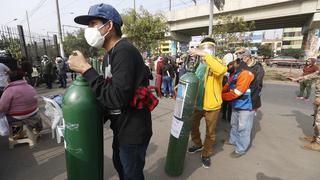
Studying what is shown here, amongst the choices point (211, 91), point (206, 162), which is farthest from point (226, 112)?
point (211, 91)

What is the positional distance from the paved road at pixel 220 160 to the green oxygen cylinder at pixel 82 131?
1.18 meters

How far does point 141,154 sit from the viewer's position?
1875mm

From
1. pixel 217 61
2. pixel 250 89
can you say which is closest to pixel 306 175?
pixel 250 89

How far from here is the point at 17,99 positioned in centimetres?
361

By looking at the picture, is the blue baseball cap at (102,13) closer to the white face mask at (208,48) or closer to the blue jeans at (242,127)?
the white face mask at (208,48)

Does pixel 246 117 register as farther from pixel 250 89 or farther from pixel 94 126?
pixel 94 126

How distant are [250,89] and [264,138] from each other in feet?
5.33

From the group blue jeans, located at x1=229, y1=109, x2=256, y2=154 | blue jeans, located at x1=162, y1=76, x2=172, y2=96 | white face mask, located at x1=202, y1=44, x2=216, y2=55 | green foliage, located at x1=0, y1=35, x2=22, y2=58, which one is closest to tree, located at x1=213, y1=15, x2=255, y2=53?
blue jeans, located at x1=162, y1=76, x2=172, y2=96

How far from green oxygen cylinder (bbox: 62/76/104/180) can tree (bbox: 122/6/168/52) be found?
19.0 m

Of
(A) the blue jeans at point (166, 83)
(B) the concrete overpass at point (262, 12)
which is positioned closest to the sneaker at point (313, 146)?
(A) the blue jeans at point (166, 83)

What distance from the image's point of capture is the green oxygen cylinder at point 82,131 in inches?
69.9

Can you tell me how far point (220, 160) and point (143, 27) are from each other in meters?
18.3

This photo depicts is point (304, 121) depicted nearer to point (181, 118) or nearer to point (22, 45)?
point (181, 118)

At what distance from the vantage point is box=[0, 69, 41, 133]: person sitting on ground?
138 inches
